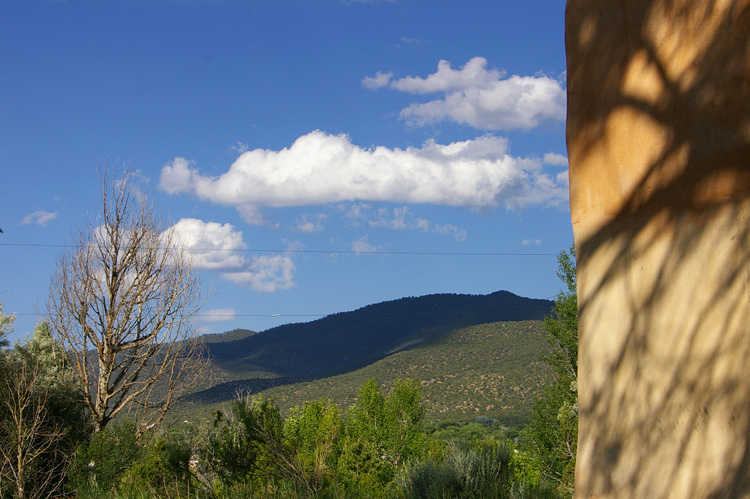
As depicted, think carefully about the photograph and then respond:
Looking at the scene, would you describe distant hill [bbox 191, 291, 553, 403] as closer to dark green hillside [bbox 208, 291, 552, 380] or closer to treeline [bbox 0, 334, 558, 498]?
dark green hillside [bbox 208, 291, 552, 380]

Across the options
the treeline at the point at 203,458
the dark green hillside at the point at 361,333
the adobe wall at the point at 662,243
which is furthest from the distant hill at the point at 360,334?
the adobe wall at the point at 662,243

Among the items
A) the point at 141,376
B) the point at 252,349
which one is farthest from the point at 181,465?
the point at 252,349

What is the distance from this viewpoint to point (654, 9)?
2.15 meters

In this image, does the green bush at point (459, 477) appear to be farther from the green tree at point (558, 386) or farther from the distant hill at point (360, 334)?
the distant hill at point (360, 334)

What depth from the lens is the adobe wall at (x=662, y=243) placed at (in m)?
1.85

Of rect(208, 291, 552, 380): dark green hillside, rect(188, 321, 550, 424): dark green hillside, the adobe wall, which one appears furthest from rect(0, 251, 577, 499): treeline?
rect(208, 291, 552, 380): dark green hillside

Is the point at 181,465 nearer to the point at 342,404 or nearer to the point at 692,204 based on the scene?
the point at 692,204

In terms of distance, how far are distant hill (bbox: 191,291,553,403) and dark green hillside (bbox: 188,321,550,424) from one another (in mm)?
18620

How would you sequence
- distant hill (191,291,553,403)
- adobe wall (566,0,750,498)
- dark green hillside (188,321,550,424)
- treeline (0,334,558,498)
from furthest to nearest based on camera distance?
distant hill (191,291,553,403) → dark green hillside (188,321,550,424) → treeline (0,334,558,498) → adobe wall (566,0,750,498)

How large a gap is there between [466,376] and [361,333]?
63142 mm

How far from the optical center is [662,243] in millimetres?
2082

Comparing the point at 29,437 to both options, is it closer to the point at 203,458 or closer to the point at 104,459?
the point at 104,459

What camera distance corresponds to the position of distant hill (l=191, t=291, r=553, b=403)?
112625mm

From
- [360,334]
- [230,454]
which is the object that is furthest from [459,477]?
[360,334]
